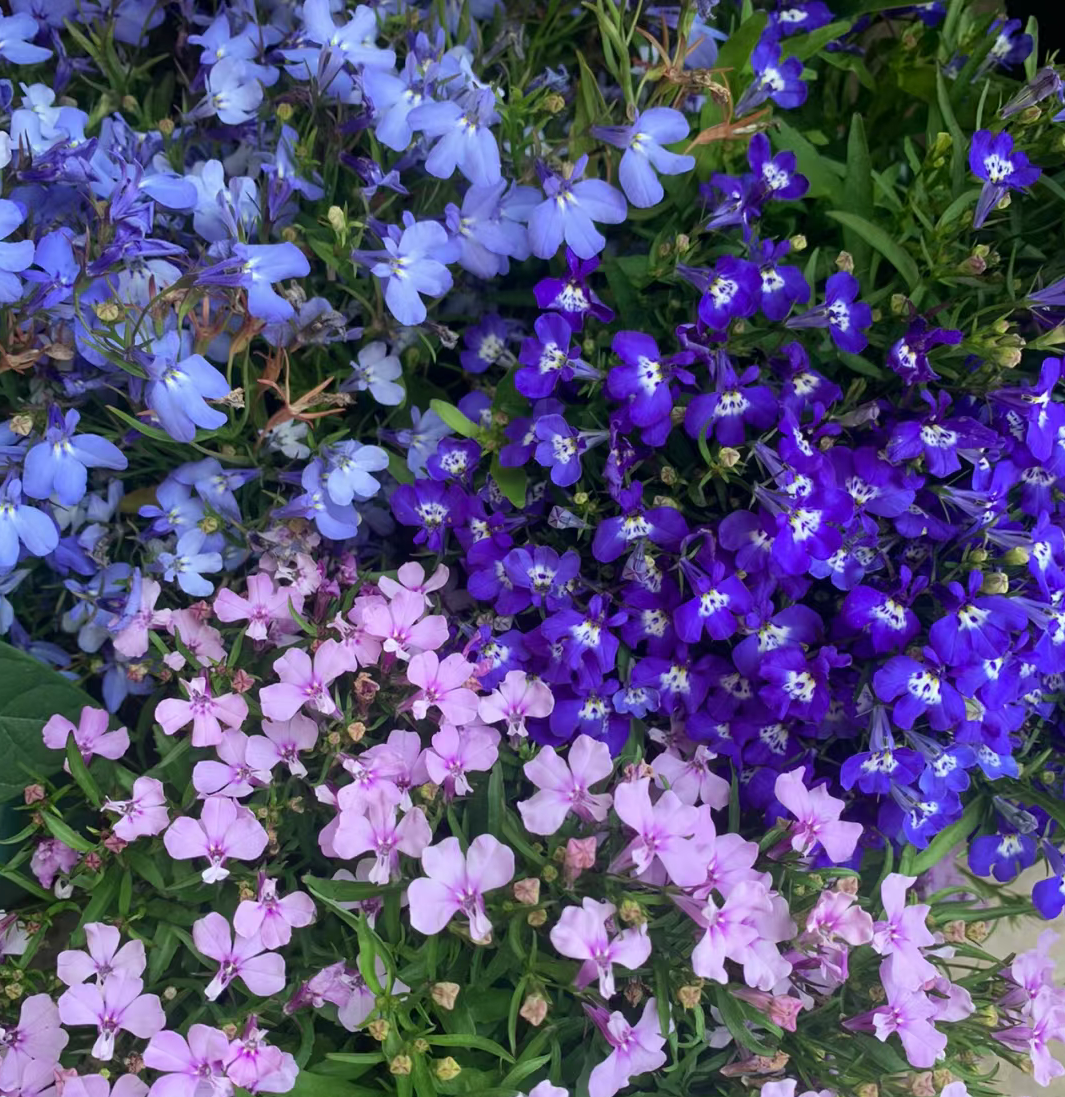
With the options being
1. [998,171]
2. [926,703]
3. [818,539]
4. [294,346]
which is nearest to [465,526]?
[294,346]

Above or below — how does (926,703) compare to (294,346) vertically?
below

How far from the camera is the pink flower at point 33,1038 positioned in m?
0.82

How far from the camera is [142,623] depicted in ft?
3.28

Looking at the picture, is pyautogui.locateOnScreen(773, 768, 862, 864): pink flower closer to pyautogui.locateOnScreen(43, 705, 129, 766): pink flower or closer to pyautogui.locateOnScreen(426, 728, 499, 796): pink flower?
pyautogui.locateOnScreen(426, 728, 499, 796): pink flower

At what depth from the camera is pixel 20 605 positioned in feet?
3.68

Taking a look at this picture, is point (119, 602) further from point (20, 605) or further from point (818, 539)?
point (818, 539)

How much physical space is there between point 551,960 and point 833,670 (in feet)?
1.25

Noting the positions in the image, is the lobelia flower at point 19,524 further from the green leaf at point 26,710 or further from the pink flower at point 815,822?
the pink flower at point 815,822

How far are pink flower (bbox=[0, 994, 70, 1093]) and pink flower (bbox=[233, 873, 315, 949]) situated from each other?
0.16m

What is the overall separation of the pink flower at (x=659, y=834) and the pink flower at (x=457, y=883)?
0.31 ft

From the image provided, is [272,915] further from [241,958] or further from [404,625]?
[404,625]

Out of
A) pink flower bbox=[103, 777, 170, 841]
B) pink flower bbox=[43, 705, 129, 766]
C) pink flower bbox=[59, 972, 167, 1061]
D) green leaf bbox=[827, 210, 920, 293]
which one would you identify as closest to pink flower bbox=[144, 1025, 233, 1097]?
pink flower bbox=[59, 972, 167, 1061]

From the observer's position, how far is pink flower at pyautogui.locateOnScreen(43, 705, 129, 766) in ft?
2.99

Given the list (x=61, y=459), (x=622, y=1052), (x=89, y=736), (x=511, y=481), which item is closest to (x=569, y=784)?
(x=622, y=1052)
